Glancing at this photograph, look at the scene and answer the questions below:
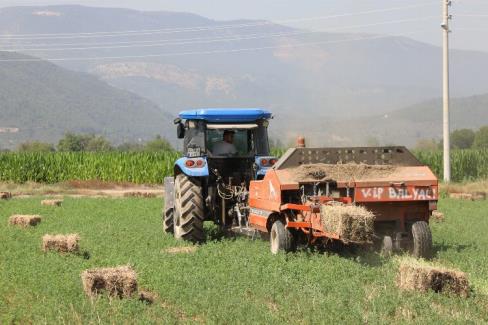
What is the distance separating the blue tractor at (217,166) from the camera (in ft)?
46.5

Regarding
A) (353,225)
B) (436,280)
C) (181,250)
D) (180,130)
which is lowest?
(181,250)

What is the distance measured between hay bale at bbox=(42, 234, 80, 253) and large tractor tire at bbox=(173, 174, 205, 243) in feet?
7.24

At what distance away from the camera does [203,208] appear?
47.4ft

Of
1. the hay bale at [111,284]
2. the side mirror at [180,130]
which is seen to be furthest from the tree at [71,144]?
the hay bale at [111,284]

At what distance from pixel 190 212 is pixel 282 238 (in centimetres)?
261

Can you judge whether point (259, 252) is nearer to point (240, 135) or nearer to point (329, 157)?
point (329, 157)

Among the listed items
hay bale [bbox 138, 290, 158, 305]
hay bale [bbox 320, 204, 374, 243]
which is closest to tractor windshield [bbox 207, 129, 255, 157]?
hay bale [bbox 320, 204, 374, 243]

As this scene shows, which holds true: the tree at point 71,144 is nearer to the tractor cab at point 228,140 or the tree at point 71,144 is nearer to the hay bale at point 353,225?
the tractor cab at point 228,140

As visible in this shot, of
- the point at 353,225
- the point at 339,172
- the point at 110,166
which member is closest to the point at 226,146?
the point at 339,172

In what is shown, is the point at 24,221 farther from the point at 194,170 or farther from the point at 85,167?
the point at 85,167

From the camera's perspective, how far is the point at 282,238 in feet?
39.6

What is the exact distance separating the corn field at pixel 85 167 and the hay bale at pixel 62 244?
91.0ft

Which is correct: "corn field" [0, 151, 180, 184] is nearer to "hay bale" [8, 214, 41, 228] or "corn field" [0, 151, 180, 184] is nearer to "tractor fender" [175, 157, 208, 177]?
"hay bale" [8, 214, 41, 228]

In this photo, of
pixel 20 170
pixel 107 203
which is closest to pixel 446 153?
pixel 107 203
